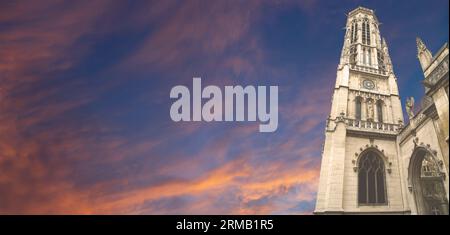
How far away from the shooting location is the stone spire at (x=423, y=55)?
14.0m

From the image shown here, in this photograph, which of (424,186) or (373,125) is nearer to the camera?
(424,186)

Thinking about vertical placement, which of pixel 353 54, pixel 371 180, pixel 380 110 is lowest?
pixel 371 180

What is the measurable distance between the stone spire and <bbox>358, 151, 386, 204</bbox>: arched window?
9718 mm

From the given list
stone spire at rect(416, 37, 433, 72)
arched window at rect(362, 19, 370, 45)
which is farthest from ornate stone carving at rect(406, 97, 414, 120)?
arched window at rect(362, 19, 370, 45)

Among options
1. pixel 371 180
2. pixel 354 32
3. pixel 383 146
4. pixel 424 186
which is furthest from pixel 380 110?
pixel 354 32

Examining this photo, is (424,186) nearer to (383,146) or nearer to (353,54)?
(383,146)

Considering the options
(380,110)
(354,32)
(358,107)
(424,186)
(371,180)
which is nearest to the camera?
(424,186)

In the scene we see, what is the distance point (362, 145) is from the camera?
74.2 feet

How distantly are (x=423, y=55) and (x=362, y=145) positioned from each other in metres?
9.67

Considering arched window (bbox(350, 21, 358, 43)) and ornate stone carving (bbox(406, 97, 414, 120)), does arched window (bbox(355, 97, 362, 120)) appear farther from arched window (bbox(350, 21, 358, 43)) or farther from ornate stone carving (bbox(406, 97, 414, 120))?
arched window (bbox(350, 21, 358, 43))

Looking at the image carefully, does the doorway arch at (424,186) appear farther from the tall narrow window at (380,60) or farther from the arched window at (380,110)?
the tall narrow window at (380,60)
